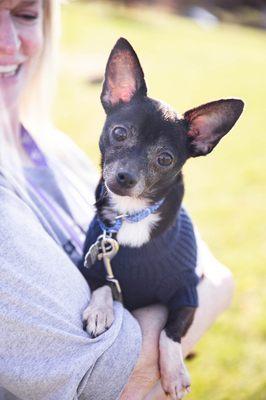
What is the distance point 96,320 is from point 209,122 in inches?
31.9

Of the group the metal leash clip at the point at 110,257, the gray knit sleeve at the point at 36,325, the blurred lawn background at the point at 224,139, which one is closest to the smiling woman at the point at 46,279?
the gray knit sleeve at the point at 36,325

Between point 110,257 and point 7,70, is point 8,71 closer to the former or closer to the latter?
point 7,70

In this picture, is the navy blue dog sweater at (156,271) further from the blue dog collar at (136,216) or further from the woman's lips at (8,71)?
the woman's lips at (8,71)

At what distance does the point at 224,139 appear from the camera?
712 centimetres

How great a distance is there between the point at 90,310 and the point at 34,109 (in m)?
1.13

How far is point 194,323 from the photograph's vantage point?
6.49ft

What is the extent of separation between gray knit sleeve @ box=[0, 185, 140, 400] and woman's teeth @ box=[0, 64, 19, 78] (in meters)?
0.64

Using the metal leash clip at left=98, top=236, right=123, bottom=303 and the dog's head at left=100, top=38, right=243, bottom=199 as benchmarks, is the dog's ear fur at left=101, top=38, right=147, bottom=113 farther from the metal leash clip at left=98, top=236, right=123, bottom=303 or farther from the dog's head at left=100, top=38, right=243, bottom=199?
the metal leash clip at left=98, top=236, right=123, bottom=303

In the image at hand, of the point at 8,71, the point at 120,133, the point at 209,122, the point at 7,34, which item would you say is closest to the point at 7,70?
the point at 8,71

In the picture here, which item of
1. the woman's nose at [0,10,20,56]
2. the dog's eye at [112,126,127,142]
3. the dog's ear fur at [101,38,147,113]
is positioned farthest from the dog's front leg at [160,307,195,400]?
the woman's nose at [0,10,20,56]

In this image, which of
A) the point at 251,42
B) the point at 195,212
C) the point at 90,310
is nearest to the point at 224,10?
the point at 251,42

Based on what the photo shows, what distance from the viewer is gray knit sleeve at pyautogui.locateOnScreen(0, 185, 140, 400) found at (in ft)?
4.75

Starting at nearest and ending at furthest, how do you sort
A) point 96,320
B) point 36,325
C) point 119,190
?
point 36,325, point 96,320, point 119,190

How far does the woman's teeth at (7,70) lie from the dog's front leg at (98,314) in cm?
90
